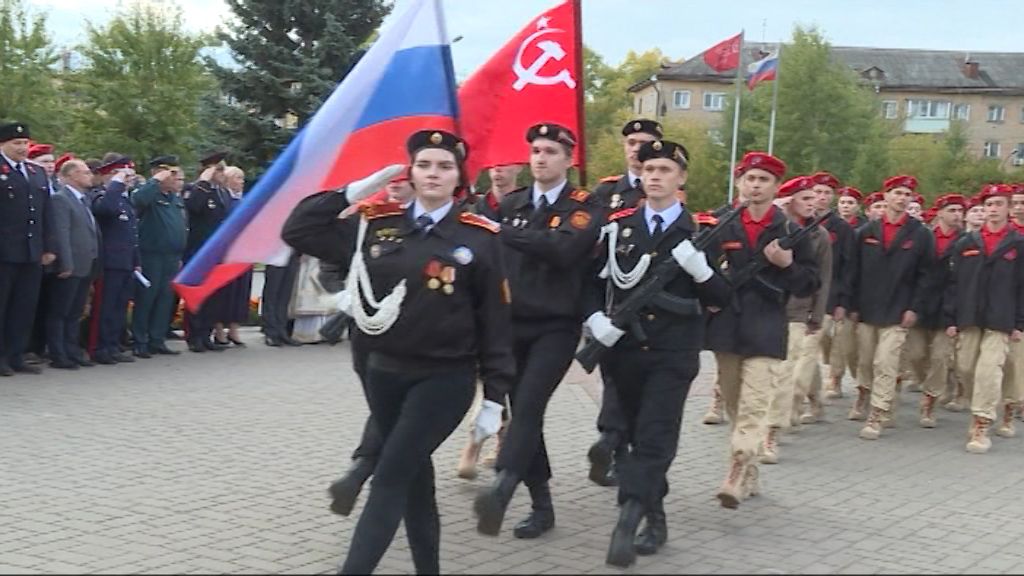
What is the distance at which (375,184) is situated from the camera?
5.82 meters

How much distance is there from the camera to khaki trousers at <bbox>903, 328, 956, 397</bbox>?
11633mm

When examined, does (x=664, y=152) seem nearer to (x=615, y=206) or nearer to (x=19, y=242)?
(x=615, y=206)

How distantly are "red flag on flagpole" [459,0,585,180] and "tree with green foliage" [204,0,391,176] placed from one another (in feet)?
46.6

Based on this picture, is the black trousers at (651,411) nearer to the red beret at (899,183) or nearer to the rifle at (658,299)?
the rifle at (658,299)

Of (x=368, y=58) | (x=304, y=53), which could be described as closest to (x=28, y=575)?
(x=368, y=58)

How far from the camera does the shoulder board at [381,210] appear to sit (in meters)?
5.53

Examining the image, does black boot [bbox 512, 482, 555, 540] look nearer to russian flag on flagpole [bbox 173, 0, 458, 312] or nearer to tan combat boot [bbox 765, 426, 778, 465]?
russian flag on flagpole [bbox 173, 0, 458, 312]

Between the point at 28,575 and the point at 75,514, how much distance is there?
114cm

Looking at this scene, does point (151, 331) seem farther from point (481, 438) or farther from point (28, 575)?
point (481, 438)

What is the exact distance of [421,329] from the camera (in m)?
5.30

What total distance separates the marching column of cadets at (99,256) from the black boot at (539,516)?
7.14m

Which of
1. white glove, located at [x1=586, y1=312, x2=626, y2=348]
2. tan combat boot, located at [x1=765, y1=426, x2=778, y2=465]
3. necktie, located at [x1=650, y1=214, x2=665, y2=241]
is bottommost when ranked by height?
tan combat boot, located at [x1=765, y1=426, x2=778, y2=465]

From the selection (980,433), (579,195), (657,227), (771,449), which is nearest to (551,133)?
(579,195)

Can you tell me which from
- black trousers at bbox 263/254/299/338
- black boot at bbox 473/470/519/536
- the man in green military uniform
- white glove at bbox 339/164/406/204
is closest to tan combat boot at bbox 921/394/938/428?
black boot at bbox 473/470/519/536
